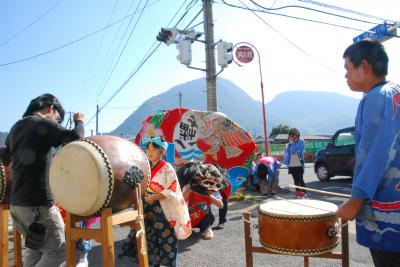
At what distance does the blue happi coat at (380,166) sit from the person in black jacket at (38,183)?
2006mm

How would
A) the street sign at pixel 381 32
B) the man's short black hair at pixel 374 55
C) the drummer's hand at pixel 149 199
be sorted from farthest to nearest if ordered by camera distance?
the street sign at pixel 381 32 → the drummer's hand at pixel 149 199 → the man's short black hair at pixel 374 55

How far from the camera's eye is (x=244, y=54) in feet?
36.3

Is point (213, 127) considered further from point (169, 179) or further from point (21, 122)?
point (21, 122)

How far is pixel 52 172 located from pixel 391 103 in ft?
7.30

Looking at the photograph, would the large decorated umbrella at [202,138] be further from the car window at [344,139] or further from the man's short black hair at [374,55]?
the man's short black hair at [374,55]

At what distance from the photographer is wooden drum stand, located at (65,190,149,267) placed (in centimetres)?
240

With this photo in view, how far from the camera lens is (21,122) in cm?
283

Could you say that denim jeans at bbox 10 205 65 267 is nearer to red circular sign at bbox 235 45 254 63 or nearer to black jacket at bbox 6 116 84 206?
black jacket at bbox 6 116 84 206

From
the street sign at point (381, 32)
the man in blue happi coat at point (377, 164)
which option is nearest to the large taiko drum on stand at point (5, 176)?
the man in blue happi coat at point (377, 164)

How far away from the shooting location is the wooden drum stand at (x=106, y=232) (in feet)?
7.89

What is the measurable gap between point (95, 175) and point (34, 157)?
793mm

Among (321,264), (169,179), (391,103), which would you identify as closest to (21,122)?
(169,179)

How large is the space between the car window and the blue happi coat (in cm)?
960

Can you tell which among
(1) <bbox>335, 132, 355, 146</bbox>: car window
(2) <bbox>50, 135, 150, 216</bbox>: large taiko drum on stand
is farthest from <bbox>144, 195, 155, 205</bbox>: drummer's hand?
(1) <bbox>335, 132, 355, 146</bbox>: car window
